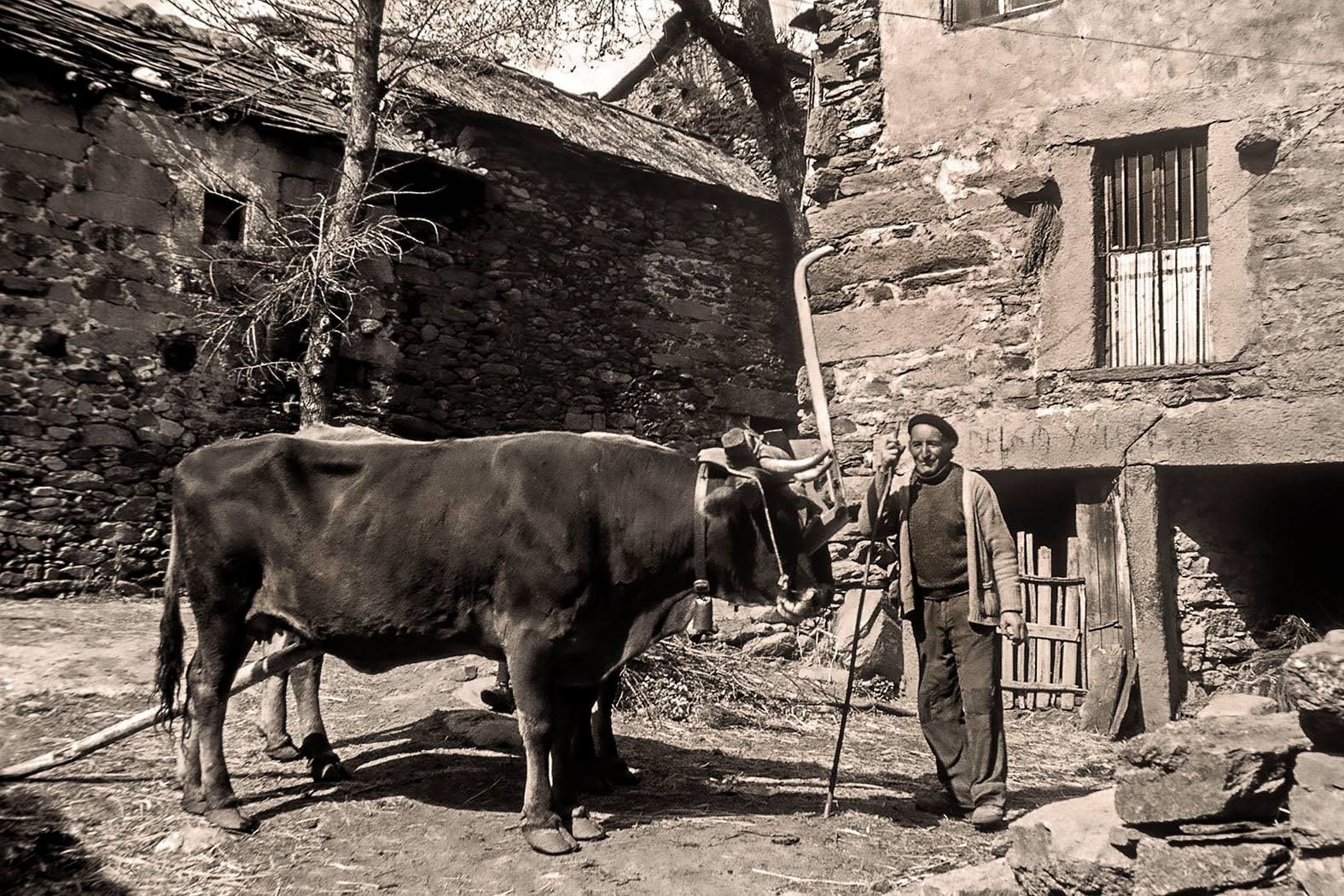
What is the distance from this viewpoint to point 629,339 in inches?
536

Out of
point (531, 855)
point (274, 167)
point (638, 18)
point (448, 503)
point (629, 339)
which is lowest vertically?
point (531, 855)

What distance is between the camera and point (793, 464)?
492 cm

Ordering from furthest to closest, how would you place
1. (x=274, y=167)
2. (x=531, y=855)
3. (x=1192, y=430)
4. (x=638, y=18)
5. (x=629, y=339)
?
1. (x=638, y=18)
2. (x=629, y=339)
3. (x=274, y=167)
4. (x=1192, y=430)
5. (x=531, y=855)

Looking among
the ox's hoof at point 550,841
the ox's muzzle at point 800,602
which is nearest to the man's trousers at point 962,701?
the ox's muzzle at point 800,602

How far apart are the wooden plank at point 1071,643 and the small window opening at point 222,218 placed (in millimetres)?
8268

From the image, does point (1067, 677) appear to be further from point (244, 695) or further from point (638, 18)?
point (638, 18)

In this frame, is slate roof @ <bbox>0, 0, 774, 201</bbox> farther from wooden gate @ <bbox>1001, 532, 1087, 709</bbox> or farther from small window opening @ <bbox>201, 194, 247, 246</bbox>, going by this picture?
wooden gate @ <bbox>1001, 532, 1087, 709</bbox>

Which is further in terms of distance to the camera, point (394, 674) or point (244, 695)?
point (394, 674)

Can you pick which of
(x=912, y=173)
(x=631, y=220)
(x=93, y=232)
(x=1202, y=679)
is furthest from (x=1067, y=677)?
(x=93, y=232)

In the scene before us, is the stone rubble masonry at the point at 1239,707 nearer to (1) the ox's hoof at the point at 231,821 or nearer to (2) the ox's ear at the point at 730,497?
(2) the ox's ear at the point at 730,497

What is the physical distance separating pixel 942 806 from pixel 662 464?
2171 mm

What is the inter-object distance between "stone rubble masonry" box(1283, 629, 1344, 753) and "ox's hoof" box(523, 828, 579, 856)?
9.08ft

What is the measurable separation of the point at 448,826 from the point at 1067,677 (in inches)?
208

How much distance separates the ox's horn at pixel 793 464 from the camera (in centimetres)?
493
